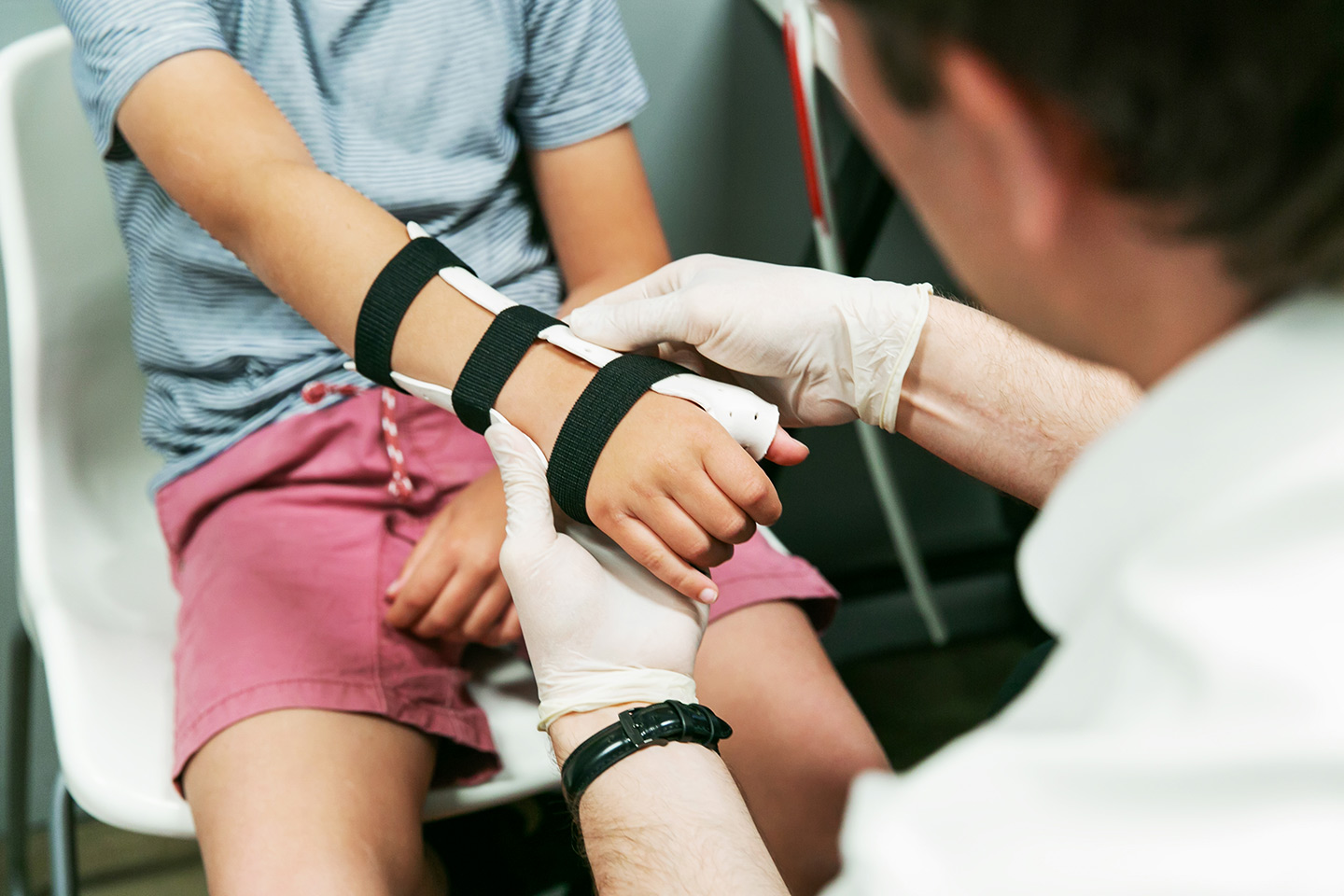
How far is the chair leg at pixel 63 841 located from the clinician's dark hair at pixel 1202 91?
93 centimetres

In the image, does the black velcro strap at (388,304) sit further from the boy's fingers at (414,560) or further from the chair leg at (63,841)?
the chair leg at (63,841)

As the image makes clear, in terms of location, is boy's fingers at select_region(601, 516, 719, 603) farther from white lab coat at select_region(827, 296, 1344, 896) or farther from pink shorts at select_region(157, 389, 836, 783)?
white lab coat at select_region(827, 296, 1344, 896)

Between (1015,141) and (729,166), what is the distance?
1048 mm

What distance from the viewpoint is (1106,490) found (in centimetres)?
39

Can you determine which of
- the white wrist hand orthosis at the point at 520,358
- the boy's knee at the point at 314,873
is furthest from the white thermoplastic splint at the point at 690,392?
the boy's knee at the point at 314,873

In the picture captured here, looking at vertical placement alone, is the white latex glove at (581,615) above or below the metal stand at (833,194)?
below

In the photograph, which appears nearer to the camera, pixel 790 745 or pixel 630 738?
pixel 630 738

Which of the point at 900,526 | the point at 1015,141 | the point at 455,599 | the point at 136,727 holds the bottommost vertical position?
the point at 900,526

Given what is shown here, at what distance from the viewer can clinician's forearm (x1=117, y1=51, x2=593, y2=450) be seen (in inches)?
30.2

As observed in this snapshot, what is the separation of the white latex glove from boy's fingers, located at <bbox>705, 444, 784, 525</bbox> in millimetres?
94

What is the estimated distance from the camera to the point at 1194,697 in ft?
1.07

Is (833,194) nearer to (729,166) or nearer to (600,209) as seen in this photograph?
(729,166)

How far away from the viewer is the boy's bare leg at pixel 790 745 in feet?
2.69

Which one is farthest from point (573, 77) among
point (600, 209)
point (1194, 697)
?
point (1194, 697)
